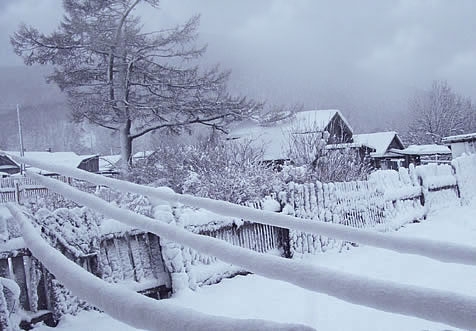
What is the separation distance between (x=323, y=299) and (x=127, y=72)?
14627 mm

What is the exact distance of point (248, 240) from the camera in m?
5.28

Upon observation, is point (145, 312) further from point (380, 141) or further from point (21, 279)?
point (380, 141)

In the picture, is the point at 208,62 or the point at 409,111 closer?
the point at 208,62

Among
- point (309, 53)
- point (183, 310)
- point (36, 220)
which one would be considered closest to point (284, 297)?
point (36, 220)

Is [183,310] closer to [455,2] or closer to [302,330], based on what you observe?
[302,330]

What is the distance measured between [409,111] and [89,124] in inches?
1128

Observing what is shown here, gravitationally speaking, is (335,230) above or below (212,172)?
above

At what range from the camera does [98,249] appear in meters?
3.72

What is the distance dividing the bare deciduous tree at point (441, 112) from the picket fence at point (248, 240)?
81.8ft

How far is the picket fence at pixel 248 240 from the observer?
3348 millimetres

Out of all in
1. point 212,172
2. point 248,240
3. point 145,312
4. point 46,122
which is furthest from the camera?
point 46,122

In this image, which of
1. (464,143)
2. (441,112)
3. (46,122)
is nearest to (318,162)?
(464,143)

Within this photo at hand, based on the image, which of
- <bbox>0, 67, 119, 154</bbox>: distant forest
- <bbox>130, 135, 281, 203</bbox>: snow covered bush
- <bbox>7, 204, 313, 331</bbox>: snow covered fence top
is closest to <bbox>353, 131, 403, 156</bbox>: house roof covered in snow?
<bbox>0, 67, 119, 154</bbox>: distant forest

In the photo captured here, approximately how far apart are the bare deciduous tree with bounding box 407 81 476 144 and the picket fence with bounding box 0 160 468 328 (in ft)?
81.8
